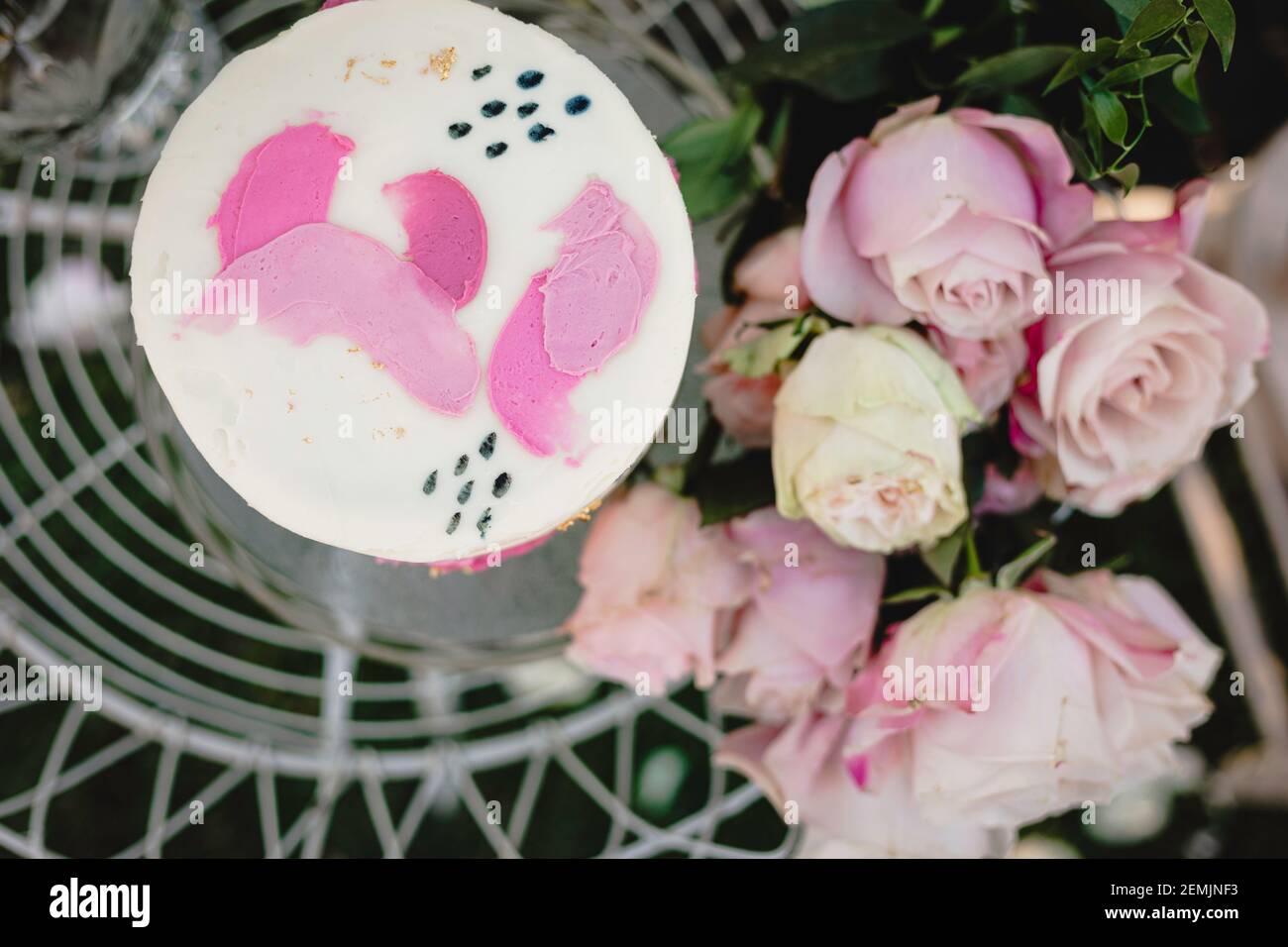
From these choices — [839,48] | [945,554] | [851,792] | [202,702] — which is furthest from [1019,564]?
[202,702]

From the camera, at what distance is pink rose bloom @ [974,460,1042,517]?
523 mm

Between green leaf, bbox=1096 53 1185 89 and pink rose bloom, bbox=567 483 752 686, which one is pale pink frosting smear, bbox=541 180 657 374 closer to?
pink rose bloom, bbox=567 483 752 686

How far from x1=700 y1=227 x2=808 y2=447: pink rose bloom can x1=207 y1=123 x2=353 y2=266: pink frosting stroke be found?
186 millimetres

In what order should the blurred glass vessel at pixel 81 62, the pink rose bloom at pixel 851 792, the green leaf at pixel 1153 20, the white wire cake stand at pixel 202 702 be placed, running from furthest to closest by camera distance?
the white wire cake stand at pixel 202 702 < the blurred glass vessel at pixel 81 62 < the pink rose bloom at pixel 851 792 < the green leaf at pixel 1153 20

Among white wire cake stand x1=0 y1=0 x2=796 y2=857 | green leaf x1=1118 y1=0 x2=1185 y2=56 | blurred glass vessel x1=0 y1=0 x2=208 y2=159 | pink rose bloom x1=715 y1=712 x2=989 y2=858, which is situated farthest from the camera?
white wire cake stand x1=0 y1=0 x2=796 y2=857

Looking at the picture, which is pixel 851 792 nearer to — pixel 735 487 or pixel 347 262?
pixel 735 487

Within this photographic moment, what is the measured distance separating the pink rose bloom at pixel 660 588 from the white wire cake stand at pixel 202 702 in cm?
30

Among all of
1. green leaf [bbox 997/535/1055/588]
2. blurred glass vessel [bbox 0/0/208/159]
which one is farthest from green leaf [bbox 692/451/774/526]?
blurred glass vessel [bbox 0/0/208/159]

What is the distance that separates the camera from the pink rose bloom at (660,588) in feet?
1.66

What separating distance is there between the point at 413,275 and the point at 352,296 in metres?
0.03

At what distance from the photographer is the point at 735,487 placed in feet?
1.70

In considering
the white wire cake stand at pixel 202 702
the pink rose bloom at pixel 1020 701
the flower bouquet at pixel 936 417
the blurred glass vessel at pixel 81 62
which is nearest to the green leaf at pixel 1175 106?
the flower bouquet at pixel 936 417

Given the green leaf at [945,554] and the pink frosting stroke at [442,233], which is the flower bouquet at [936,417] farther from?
the pink frosting stroke at [442,233]
